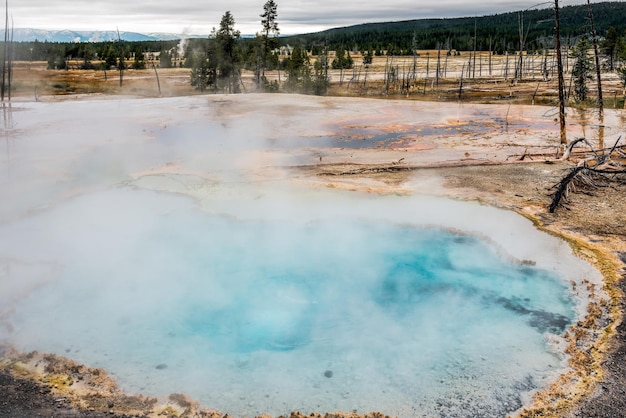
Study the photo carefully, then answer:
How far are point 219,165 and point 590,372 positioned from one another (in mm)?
10868

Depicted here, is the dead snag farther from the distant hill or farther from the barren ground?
the distant hill

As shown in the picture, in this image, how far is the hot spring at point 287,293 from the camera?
18.7ft

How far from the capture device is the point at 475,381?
5.61m

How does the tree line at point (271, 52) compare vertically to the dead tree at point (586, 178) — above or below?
above

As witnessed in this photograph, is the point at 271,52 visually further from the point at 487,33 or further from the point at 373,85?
the point at 487,33

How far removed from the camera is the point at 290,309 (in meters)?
7.36

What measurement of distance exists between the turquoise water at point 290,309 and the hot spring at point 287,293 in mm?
25

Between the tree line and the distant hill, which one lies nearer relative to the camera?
the tree line

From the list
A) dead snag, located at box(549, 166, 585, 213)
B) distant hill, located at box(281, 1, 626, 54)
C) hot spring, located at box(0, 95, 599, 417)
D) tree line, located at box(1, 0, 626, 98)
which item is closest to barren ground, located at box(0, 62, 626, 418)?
dead snag, located at box(549, 166, 585, 213)

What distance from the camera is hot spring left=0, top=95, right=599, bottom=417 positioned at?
224 inches

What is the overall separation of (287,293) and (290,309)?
18.5 inches

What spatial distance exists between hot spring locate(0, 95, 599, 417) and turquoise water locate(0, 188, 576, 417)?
25mm

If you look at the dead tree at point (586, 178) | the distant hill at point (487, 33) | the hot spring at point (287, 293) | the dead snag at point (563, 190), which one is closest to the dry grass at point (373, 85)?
the distant hill at point (487, 33)

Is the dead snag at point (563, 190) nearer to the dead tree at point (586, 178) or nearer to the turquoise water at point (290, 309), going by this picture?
the dead tree at point (586, 178)
